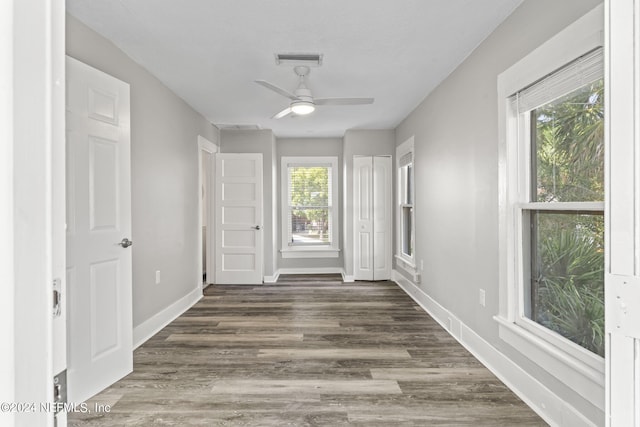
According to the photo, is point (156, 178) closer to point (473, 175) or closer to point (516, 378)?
point (473, 175)

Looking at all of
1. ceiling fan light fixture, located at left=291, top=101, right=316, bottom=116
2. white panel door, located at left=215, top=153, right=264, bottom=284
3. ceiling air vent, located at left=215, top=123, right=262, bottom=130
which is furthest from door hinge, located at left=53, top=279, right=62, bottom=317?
ceiling air vent, located at left=215, top=123, right=262, bottom=130

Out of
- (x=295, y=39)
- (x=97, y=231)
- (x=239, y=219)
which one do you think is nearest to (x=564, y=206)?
(x=295, y=39)

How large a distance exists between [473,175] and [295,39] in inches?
67.0

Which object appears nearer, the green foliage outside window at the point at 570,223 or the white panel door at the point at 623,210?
the white panel door at the point at 623,210

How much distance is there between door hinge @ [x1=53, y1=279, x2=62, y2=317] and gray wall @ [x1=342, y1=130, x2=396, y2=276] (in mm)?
5043

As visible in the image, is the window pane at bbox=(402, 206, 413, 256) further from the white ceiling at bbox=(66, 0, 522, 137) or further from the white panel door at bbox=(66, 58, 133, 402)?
the white panel door at bbox=(66, 58, 133, 402)

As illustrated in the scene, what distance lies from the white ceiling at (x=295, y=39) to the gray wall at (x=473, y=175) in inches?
7.8

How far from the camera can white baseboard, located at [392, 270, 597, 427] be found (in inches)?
70.2

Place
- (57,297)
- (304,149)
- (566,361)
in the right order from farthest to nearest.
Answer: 1. (304,149)
2. (566,361)
3. (57,297)

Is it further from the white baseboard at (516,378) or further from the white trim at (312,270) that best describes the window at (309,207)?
the white baseboard at (516,378)

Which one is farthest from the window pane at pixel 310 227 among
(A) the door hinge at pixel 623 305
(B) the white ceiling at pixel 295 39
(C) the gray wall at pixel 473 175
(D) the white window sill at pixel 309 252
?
(A) the door hinge at pixel 623 305

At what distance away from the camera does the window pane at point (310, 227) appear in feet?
20.3

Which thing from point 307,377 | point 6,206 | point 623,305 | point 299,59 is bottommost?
point 307,377

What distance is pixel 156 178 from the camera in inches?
131
